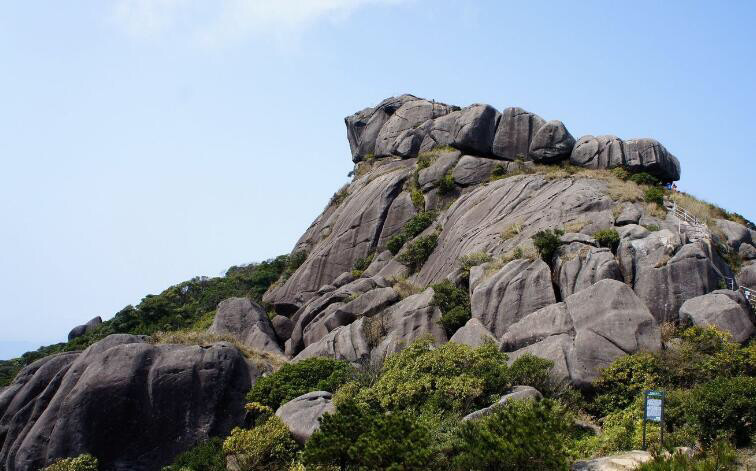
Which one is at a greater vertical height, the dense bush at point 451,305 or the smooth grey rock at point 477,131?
the smooth grey rock at point 477,131

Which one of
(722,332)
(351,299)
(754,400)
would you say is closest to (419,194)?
(351,299)

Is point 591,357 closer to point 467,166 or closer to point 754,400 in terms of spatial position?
point 754,400

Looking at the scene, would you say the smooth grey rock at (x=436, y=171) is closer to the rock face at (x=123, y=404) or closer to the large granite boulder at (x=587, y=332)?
the large granite boulder at (x=587, y=332)

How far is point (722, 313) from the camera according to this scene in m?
25.0

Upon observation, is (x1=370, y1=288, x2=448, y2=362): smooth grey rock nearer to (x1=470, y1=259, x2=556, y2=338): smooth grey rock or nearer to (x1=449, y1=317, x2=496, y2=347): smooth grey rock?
(x1=449, y1=317, x2=496, y2=347): smooth grey rock

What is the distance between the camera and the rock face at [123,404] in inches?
995

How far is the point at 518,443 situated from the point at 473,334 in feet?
39.7

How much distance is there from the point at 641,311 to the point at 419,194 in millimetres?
25706

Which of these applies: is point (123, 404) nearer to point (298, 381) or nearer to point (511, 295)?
point (298, 381)

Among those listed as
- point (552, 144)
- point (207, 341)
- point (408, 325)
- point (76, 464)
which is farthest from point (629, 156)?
point (76, 464)

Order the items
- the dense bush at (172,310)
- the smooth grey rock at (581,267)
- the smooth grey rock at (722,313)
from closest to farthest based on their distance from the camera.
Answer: the smooth grey rock at (722,313) → the smooth grey rock at (581,267) → the dense bush at (172,310)

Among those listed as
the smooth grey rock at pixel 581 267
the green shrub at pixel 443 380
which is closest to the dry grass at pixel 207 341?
the green shrub at pixel 443 380

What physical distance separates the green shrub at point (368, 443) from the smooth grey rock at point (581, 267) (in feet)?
43.0

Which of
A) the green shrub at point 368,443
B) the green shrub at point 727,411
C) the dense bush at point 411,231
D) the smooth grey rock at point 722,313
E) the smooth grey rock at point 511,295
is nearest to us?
the green shrub at point 368,443
